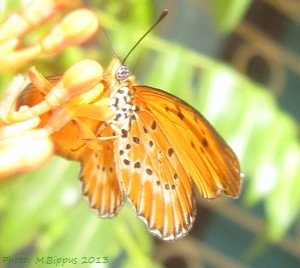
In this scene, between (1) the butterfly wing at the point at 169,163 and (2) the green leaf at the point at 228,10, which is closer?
(1) the butterfly wing at the point at 169,163

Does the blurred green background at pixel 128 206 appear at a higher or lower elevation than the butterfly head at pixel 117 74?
higher

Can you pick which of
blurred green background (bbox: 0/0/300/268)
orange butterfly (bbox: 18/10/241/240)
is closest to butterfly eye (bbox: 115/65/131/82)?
orange butterfly (bbox: 18/10/241/240)

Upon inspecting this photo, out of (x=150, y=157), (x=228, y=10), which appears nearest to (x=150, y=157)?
(x=150, y=157)

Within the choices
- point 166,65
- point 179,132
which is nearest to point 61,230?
point 166,65

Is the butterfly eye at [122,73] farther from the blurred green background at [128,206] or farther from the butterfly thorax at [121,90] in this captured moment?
the blurred green background at [128,206]

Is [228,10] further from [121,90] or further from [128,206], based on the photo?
[121,90]

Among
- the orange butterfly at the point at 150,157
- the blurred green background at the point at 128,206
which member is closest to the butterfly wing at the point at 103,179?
the orange butterfly at the point at 150,157

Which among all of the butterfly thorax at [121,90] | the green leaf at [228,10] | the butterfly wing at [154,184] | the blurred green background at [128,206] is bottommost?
the butterfly wing at [154,184]
